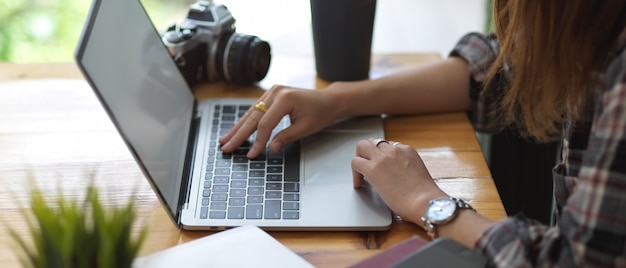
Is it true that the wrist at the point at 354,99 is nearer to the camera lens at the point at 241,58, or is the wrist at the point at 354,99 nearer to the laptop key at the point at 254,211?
the camera lens at the point at 241,58

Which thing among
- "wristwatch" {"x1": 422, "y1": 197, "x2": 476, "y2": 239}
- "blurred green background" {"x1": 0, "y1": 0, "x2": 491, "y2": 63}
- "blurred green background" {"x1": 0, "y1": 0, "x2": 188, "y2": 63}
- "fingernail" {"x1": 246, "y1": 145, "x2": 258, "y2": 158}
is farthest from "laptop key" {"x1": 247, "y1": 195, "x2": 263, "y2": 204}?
"blurred green background" {"x1": 0, "y1": 0, "x2": 188, "y2": 63}

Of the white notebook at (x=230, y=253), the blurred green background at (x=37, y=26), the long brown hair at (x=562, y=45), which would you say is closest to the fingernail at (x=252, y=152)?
the white notebook at (x=230, y=253)

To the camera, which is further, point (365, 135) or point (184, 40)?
point (184, 40)

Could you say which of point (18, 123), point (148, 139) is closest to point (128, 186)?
point (148, 139)

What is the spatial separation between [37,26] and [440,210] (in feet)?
6.36

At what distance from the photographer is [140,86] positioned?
1.00 m

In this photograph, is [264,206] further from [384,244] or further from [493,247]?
[493,247]

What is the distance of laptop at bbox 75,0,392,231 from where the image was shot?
3.00ft

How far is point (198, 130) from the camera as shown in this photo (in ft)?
3.83

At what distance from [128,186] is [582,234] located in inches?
22.9

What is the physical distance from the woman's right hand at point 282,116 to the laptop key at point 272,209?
13 centimetres

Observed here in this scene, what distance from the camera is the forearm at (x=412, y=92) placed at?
1.19 metres

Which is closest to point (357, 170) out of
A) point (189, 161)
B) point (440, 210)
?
point (440, 210)

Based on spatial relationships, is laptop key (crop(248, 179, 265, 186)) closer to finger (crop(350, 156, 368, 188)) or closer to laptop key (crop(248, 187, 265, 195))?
laptop key (crop(248, 187, 265, 195))
